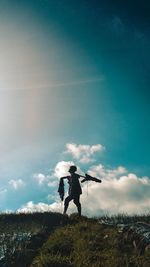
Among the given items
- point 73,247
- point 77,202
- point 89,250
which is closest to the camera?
point 89,250

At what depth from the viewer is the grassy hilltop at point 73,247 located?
1550 centimetres

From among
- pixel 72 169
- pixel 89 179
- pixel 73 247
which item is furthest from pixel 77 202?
pixel 73 247

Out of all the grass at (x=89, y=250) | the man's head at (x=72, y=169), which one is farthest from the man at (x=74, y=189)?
the grass at (x=89, y=250)

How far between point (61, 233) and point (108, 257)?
4.21 m

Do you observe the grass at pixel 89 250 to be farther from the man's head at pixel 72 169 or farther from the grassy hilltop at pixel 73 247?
the man's head at pixel 72 169

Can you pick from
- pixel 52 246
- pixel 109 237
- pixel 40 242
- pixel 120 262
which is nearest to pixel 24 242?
pixel 40 242

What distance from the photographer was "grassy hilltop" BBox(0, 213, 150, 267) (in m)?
15.5

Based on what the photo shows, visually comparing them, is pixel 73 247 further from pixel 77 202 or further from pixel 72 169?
pixel 72 169

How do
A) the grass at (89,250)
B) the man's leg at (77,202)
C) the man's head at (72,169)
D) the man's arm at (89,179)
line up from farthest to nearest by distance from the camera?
the man's arm at (89,179) → the man's head at (72,169) → the man's leg at (77,202) → the grass at (89,250)

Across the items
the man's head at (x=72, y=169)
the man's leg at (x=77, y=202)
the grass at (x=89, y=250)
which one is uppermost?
the man's head at (x=72, y=169)

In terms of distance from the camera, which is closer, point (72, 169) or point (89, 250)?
point (89, 250)

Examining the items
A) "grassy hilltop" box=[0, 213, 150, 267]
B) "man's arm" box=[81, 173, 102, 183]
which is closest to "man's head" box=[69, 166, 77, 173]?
"man's arm" box=[81, 173, 102, 183]

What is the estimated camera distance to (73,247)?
1742cm

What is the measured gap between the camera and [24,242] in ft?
63.5
